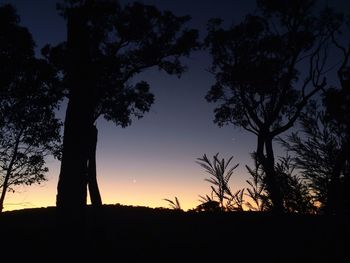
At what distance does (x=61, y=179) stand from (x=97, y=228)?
2349mm

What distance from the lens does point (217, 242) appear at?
6660 millimetres

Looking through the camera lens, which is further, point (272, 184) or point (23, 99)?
point (23, 99)

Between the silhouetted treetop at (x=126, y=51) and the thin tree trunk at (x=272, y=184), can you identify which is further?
the silhouetted treetop at (x=126, y=51)

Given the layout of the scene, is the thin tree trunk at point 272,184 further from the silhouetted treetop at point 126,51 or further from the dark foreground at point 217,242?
the silhouetted treetop at point 126,51

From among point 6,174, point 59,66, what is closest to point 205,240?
point 59,66

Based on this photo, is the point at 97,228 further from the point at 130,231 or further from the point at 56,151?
the point at 56,151

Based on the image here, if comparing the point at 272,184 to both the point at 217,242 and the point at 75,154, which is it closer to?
the point at 217,242

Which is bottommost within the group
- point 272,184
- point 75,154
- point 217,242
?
point 217,242

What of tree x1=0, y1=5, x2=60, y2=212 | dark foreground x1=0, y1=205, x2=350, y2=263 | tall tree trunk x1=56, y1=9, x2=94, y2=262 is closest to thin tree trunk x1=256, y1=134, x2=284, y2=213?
dark foreground x1=0, y1=205, x2=350, y2=263

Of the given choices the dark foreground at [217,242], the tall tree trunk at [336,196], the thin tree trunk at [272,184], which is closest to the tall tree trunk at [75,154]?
the dark foreground at [217,242]

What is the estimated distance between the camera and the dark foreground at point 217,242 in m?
5.04

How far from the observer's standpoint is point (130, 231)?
10.3m

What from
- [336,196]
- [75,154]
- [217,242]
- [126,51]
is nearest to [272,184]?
[336,196]

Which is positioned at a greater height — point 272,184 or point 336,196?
point 272,184
